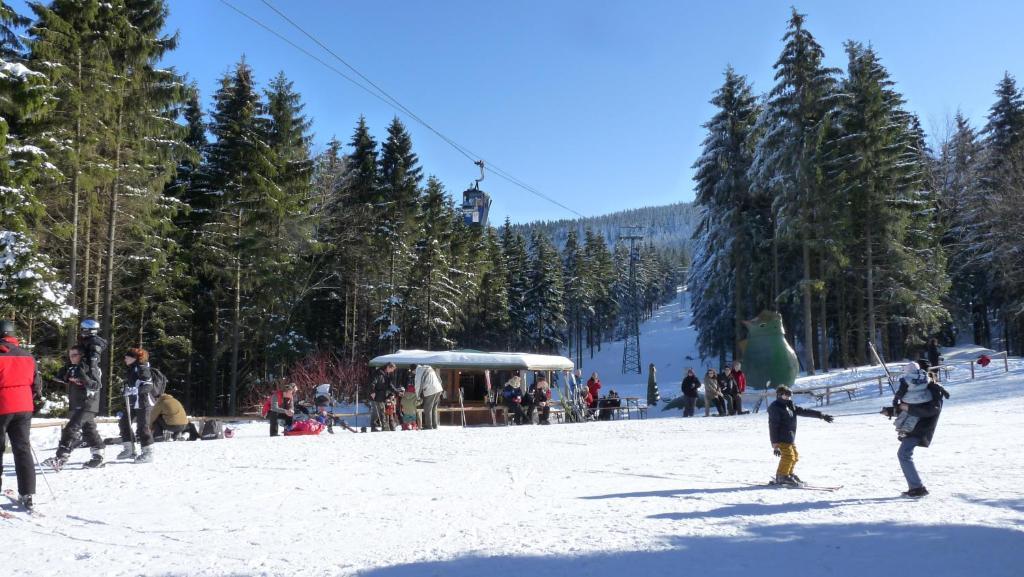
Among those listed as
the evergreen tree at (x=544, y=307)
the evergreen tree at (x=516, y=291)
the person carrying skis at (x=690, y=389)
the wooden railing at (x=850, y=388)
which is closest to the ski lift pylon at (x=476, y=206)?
the person carrying skis at (x=690, y=389)

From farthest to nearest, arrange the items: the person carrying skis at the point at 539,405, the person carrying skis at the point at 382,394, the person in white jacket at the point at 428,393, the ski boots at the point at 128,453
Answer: the person carrying skis at the point at 539,405 < the person in white jacket at the point at 428,393 < the person carrying skis at the point at 382,394 < the ski boots at the point at 128,453

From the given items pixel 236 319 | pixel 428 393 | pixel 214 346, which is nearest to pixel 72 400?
pixel 428 393

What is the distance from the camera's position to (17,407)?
6668 mm

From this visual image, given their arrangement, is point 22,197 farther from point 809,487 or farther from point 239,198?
point 809,487

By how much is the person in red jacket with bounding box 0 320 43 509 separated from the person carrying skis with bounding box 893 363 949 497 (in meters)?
8.35

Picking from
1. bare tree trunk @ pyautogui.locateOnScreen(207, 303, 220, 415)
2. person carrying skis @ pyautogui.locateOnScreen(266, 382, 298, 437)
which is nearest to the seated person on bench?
person carrying skis @ pyautogui.locateOnScreen(266, 382, 298, 437)

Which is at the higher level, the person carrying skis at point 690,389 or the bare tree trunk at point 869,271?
the bare tree trunk at point 869,271

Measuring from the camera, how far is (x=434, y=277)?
40156 millimetres

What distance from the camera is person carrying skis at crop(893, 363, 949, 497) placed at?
766cm

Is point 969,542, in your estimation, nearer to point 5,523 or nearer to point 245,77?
point 5,523

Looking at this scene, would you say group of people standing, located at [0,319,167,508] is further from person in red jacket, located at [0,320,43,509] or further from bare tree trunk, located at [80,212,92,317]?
bare tree trunk, located at [80,212,92,317]

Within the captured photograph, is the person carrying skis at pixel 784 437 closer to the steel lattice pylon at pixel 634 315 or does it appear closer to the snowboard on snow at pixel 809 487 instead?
the snowboard on snow at pixel 809 487

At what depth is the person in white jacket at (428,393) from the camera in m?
17.3

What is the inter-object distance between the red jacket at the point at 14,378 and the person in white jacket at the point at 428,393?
1071 cm
